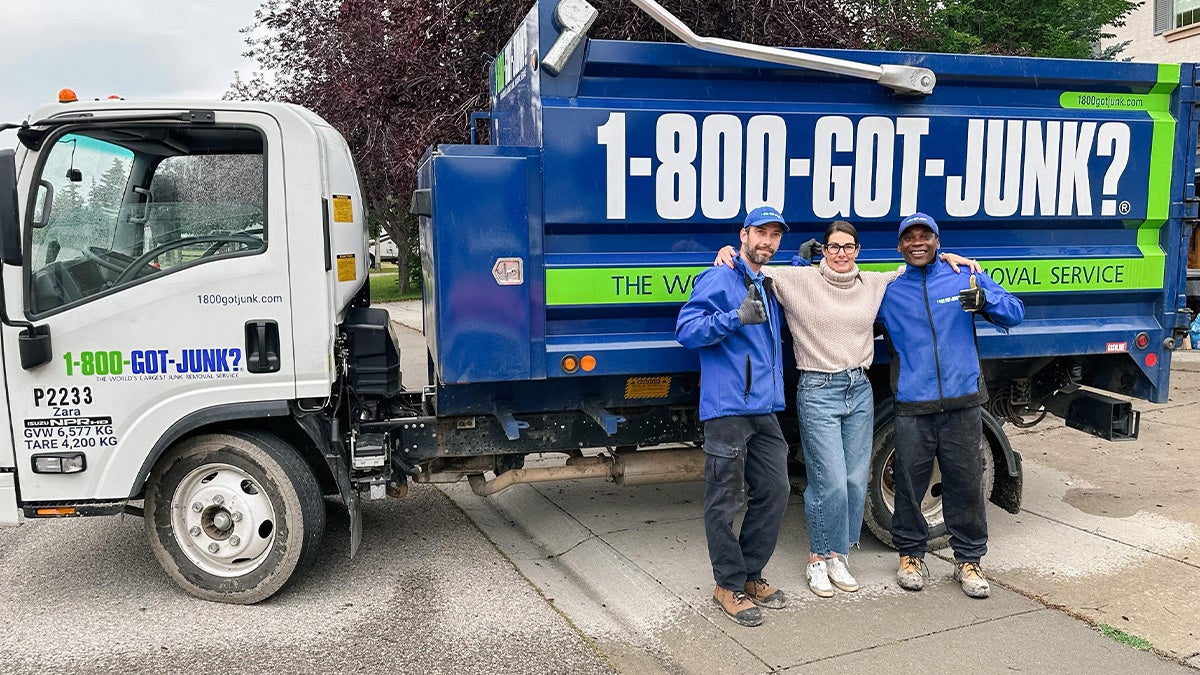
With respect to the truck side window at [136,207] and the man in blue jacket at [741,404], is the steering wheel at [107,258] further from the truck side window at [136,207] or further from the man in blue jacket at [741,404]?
the man in blue jacket at [741,404]

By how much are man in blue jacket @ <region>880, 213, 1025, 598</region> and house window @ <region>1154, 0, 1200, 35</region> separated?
591 inches

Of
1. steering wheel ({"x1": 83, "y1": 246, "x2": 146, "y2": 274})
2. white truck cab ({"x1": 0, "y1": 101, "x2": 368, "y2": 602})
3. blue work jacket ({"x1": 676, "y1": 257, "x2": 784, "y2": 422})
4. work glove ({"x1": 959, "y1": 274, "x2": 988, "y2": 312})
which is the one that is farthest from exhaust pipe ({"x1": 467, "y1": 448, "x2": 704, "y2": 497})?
steering wheel ({"x1": 83, "y1": 246, "x2": 146, "y2": 274})

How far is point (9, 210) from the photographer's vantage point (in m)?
3.58

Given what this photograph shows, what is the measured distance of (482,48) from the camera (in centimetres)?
782

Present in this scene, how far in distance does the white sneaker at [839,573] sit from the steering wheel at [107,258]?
3451 millimetres

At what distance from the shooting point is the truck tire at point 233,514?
4121mm

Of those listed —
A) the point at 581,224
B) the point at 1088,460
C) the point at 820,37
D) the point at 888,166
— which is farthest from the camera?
the point at 820,37

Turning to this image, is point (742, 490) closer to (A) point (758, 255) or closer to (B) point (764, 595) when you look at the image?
(B) point (764, 595)

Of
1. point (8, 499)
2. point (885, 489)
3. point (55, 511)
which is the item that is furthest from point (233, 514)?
point (885, 489)

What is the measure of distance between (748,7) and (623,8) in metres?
Answer: 1.04

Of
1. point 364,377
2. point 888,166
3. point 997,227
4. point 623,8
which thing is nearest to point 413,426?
point 364,377

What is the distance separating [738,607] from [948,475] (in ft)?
3.92

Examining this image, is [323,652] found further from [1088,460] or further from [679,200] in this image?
[1088,460]

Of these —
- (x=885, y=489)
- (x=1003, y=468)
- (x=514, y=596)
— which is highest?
(x=1003, y=468)
